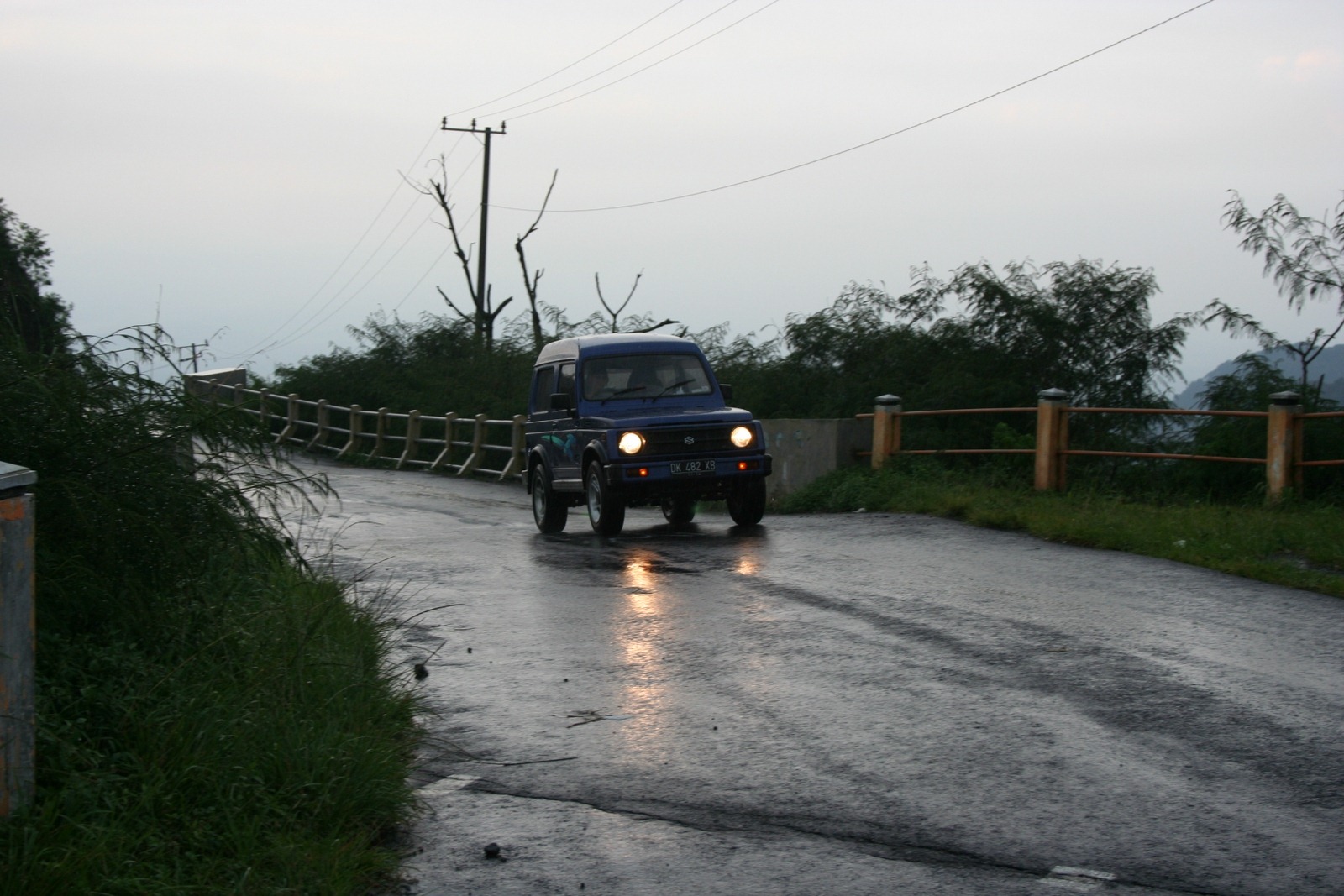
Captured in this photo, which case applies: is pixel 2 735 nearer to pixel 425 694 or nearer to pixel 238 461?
pixel 238 461

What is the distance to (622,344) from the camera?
49.9 feet

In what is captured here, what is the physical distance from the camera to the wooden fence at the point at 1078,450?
13.0m

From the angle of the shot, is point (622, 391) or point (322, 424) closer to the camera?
point (622, 391)

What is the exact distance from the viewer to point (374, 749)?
195 inches

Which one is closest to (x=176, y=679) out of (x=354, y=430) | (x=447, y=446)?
(x=447, y=446)

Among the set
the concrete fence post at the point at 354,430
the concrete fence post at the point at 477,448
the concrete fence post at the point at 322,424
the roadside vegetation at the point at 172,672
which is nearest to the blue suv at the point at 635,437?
the roadside vegetation at the point at 172,672

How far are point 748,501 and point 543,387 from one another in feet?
10.7

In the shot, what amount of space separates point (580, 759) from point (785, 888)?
62.7 inches

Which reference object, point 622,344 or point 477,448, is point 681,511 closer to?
point 622,344

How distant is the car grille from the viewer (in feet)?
45.3

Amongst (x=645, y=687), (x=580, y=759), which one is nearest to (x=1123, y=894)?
(x=580, y=759)

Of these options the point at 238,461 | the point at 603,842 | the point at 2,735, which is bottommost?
the point at 603,842

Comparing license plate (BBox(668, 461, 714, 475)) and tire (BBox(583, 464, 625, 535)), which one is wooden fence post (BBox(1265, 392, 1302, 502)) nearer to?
license plate (BBox(668, 461, 714, 475))

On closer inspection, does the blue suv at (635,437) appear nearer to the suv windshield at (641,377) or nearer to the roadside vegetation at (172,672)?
the suv windshield at (641,377)
